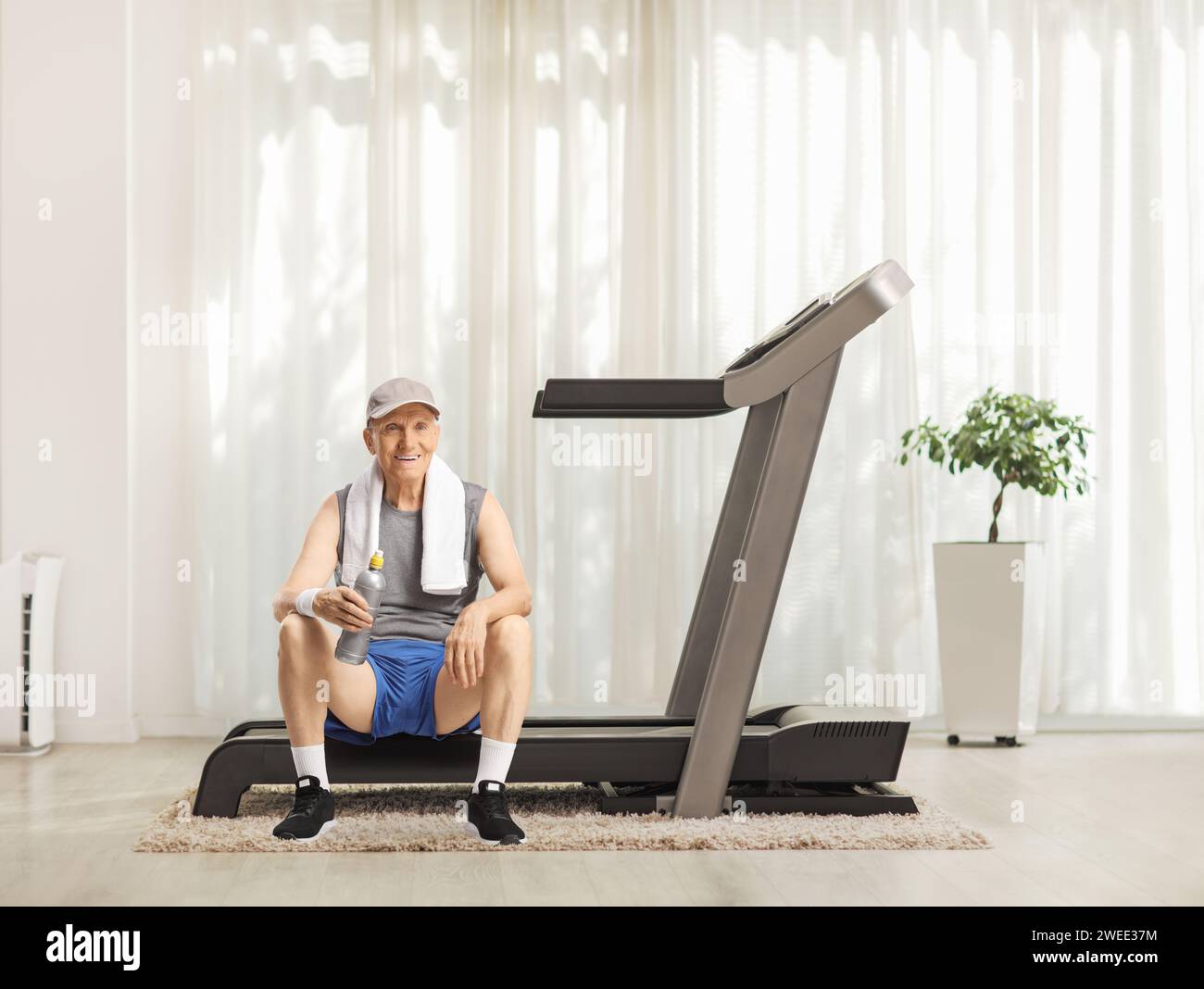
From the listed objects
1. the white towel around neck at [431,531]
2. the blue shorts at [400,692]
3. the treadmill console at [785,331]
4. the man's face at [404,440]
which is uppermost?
the treadmill console at [785,331]

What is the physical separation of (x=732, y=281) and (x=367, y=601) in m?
2.24

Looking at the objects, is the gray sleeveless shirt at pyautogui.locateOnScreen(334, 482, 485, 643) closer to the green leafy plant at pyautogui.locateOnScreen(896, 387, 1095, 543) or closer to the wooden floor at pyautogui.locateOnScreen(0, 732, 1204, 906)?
the wooden floor at pyautogui.locateOnScreen(0, 732, 1204, 906)

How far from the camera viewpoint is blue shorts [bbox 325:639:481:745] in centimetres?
259

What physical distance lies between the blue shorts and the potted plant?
183 cm

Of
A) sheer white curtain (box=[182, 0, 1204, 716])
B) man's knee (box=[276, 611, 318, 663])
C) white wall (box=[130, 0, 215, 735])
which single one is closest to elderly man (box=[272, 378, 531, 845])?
man's knee (box=[276, 611, 318, 663])

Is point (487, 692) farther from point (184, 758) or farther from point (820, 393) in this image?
point (184, 758)

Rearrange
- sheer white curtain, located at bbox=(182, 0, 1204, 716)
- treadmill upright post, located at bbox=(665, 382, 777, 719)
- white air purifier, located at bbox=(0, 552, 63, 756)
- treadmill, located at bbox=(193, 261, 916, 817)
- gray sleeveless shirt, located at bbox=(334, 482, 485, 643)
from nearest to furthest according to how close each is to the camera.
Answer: treadmill, located at bbox=(193, 261, 916, 817), gray sleeveless shirt, located at bbox=(334, 482, 485, 643), treadmill upright post, located at bbox=(665, 382, 777, 719), white air purifier, located at bbox=(0, 552, 63, 756), sheer white curtain, located at bbox=(182, 0, 1204, 716)

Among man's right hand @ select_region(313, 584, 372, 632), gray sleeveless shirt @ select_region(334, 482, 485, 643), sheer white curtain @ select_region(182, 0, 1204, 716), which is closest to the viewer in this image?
man's right hand @ select_region(313, 584, 372, 632)

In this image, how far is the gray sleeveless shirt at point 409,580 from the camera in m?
2.70

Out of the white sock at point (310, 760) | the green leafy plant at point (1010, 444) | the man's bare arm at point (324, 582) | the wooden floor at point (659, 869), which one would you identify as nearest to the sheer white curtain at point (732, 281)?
the green leafy plant at point (1010, 444)

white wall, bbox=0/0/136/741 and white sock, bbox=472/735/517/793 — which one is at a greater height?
white wall, bbox=0/0/136/741

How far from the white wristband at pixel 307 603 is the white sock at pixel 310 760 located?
0.28 metres

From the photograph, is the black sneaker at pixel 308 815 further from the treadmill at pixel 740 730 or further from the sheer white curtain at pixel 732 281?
the sheer white curtain at pixel 732 281

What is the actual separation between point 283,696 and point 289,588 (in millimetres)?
214
